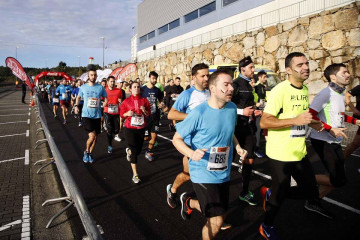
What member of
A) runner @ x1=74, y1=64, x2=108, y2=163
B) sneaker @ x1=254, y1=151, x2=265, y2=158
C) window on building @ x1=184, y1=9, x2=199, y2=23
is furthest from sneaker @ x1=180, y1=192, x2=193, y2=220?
window on building @ x1=184, y1=9, x2=199, y2=23

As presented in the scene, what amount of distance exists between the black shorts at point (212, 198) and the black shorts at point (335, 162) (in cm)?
180

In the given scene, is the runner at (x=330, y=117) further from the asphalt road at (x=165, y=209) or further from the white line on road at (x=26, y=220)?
the white line on road at (x=26, y=220)

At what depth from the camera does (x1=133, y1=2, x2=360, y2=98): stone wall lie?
34.9 ft

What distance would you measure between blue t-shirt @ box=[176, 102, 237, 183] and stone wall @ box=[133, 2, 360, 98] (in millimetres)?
10162

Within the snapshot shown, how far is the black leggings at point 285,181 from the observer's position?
3100 mm

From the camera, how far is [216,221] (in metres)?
2.55

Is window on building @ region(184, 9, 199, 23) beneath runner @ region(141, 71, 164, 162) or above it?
above

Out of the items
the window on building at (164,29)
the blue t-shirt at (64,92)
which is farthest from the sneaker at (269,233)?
the window on building at (164,29)

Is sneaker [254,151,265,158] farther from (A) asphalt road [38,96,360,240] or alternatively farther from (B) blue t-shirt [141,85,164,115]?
(B) blue t-shirt [141,85,164,115]

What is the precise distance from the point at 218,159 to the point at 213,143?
0.17m

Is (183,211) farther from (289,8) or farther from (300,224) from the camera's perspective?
(289,8)

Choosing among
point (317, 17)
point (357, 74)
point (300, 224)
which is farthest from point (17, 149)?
point (317, 17)

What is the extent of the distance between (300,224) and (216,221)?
174 cm

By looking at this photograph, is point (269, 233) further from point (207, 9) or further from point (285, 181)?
point (207, 9)
